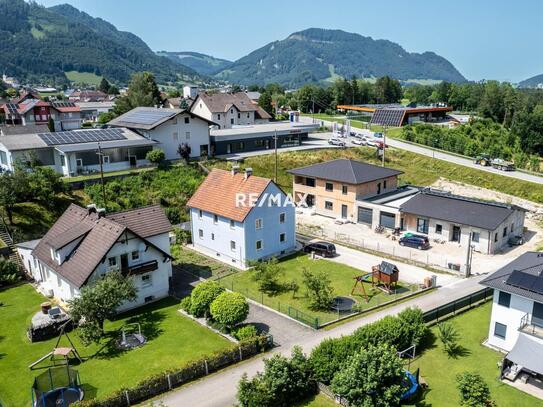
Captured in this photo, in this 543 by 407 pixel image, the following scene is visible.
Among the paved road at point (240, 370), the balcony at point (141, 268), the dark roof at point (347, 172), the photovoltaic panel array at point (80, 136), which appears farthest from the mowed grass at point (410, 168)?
the paved road at point (240, 370)

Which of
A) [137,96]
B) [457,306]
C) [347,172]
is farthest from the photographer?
[137,96]

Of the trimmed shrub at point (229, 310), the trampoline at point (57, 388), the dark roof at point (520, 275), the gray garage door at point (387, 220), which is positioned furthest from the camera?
the gray garage door at point (387, 220)

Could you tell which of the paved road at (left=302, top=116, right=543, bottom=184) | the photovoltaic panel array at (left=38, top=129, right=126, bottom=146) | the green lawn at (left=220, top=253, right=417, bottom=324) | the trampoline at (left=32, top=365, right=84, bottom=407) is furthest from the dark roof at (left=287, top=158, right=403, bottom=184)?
the trampoline at (left=32, top=365, right=84, bottom=407)

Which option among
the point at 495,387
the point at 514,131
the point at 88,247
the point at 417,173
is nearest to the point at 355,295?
the point at 495,387

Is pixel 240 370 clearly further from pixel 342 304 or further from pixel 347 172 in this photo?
pixel 347 172

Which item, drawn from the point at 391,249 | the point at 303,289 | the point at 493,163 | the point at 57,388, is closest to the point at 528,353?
the point at 303,289

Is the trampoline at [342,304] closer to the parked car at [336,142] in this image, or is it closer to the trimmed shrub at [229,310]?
the trimmed shrub at [229,310]
